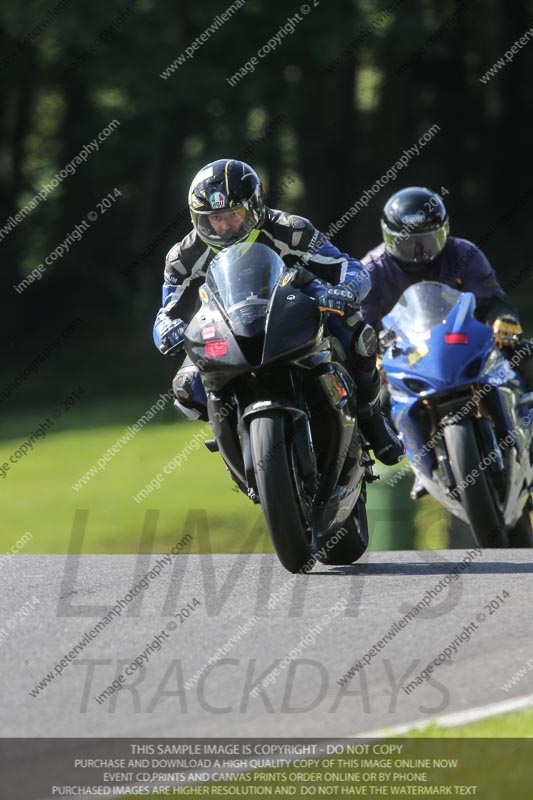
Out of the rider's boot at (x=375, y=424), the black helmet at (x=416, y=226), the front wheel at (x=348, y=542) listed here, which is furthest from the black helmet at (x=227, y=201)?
the black helmet at (x=416, y=226)

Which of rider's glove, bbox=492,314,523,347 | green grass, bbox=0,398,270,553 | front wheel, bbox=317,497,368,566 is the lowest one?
green grass, bbox=0,398,270,553

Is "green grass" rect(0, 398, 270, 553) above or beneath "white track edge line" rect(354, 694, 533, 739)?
beneath

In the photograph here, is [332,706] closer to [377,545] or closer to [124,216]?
[377,545]

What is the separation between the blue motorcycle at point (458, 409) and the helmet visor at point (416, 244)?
531 mm

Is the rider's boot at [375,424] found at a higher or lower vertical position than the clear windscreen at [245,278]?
lower

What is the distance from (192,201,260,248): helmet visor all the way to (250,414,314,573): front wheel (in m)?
1.18

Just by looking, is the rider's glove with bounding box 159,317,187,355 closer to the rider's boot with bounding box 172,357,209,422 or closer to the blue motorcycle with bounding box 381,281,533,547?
the rider's boot with bounding box 172,357,209,422

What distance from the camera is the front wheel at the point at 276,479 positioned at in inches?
236

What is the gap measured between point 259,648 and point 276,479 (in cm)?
104

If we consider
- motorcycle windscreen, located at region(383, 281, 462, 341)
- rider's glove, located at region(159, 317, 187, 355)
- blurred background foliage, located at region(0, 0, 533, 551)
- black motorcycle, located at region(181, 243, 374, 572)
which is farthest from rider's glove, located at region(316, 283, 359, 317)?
blurred background foliage, located at region(0, 0, 533, 551)

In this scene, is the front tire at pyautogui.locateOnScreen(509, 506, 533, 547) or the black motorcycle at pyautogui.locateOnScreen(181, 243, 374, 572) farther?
the front tire at pyautogui.locateOnScreen(509, 506, 533, 547)

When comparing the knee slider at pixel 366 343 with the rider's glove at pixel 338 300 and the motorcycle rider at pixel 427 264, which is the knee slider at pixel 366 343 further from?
the motorcycle rider at pixel 427 264

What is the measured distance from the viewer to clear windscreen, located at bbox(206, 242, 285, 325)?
6355mm
